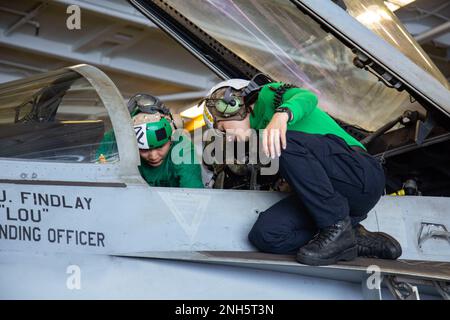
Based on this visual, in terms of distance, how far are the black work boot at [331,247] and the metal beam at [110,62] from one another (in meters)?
9.18

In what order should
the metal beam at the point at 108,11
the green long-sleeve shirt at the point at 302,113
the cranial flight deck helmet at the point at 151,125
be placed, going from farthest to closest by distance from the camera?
the metal beam at the point at 108,11, the cranial flight deck helmet at the point at 151,125, the green long-sleeve shirt at the point at 302,113

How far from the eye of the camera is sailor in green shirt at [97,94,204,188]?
11.6 ft

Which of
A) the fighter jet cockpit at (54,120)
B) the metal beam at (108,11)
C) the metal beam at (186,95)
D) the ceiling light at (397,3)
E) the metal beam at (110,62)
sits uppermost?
the metal beam at (108,11)

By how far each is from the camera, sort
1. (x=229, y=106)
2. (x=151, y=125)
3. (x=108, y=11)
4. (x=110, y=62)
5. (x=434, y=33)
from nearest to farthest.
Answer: (x=229, y=106) → (x=151, y=125) → (x=108, y=11) → (x=434, y=33) → (x=110, y=62)

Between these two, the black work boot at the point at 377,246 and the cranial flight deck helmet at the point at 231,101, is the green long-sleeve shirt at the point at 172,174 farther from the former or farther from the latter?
the black work boot at the point at 377,246

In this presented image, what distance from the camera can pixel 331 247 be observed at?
9.57ft

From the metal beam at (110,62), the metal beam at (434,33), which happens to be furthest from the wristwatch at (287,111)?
the metal beam at (110,62)

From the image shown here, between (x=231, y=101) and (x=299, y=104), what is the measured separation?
0.41 metres

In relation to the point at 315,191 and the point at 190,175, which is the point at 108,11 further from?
the point at 315,191

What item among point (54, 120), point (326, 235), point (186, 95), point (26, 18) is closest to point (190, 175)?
point (54, 120)

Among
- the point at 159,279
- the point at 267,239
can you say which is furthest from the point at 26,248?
the point at 267,239

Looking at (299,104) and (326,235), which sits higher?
(299,104)

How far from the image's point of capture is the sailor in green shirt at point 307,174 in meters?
2.91

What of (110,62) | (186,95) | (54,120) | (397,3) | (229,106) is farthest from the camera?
(186,95)
